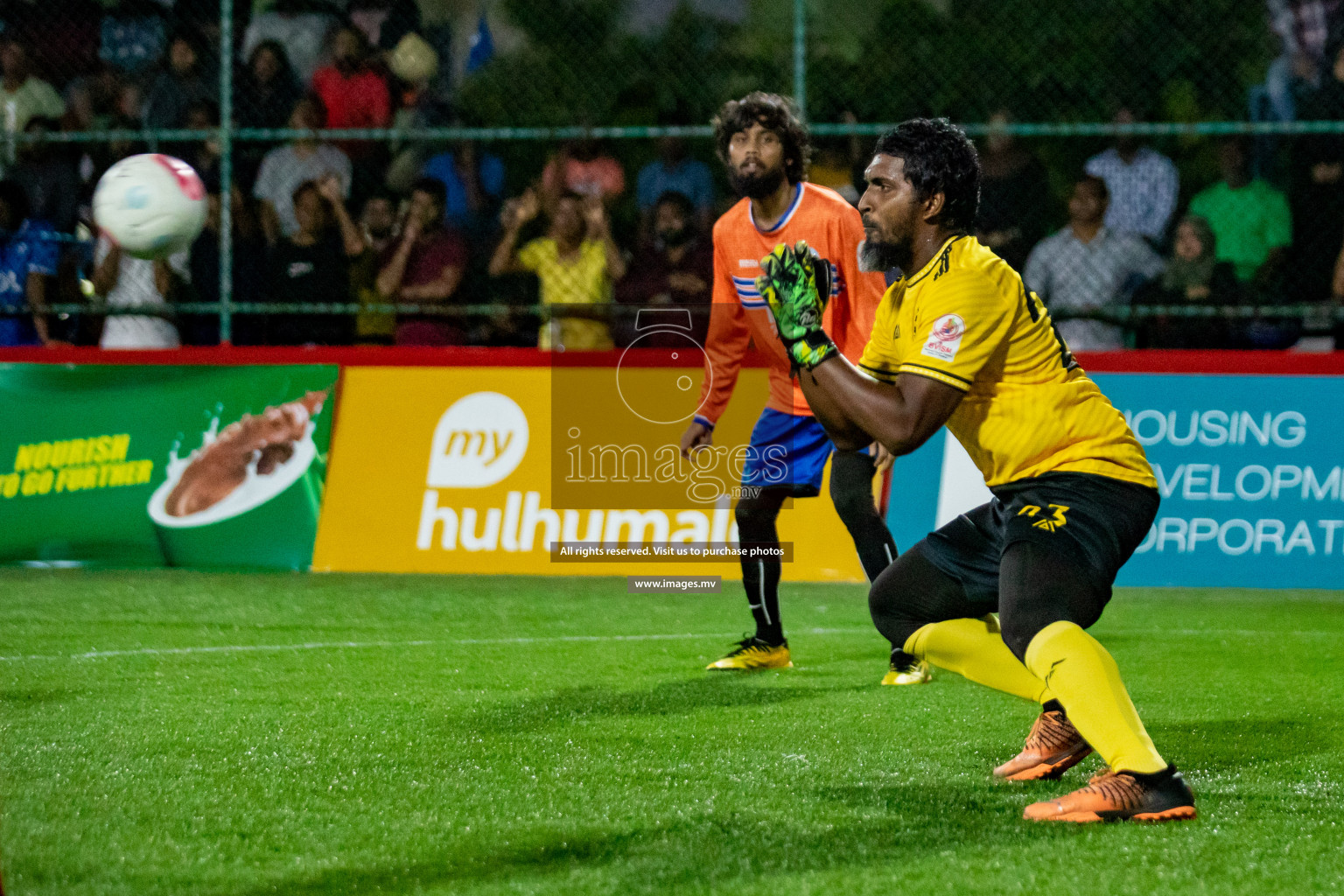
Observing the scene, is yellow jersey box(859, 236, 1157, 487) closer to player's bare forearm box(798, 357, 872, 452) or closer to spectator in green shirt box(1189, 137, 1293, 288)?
player's bare forearm box(798, 357, 872, 452)

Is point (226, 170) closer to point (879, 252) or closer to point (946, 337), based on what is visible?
point (879, 252)

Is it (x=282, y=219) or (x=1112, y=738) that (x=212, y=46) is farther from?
(x=1112, y=738)

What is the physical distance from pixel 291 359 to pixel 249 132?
63.0 inches

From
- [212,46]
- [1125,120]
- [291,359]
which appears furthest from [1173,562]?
[212,46]

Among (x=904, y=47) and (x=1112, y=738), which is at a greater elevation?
(x=904, y=47)

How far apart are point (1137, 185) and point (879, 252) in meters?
6.70

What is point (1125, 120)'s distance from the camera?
34.3 ft

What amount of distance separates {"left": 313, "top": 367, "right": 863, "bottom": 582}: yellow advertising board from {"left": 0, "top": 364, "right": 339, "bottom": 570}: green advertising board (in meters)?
0.26

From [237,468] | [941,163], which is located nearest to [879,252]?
[941,163]

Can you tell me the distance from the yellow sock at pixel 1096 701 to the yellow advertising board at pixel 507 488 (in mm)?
5173

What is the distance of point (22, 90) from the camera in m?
11.9

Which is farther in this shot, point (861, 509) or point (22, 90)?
point (22, 90)

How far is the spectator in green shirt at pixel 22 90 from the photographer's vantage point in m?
11.9

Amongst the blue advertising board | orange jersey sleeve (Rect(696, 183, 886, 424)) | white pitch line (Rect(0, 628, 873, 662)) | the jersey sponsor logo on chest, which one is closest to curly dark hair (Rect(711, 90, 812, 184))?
orange jersey sleeve (Rect(696, 183, 886, 424))
